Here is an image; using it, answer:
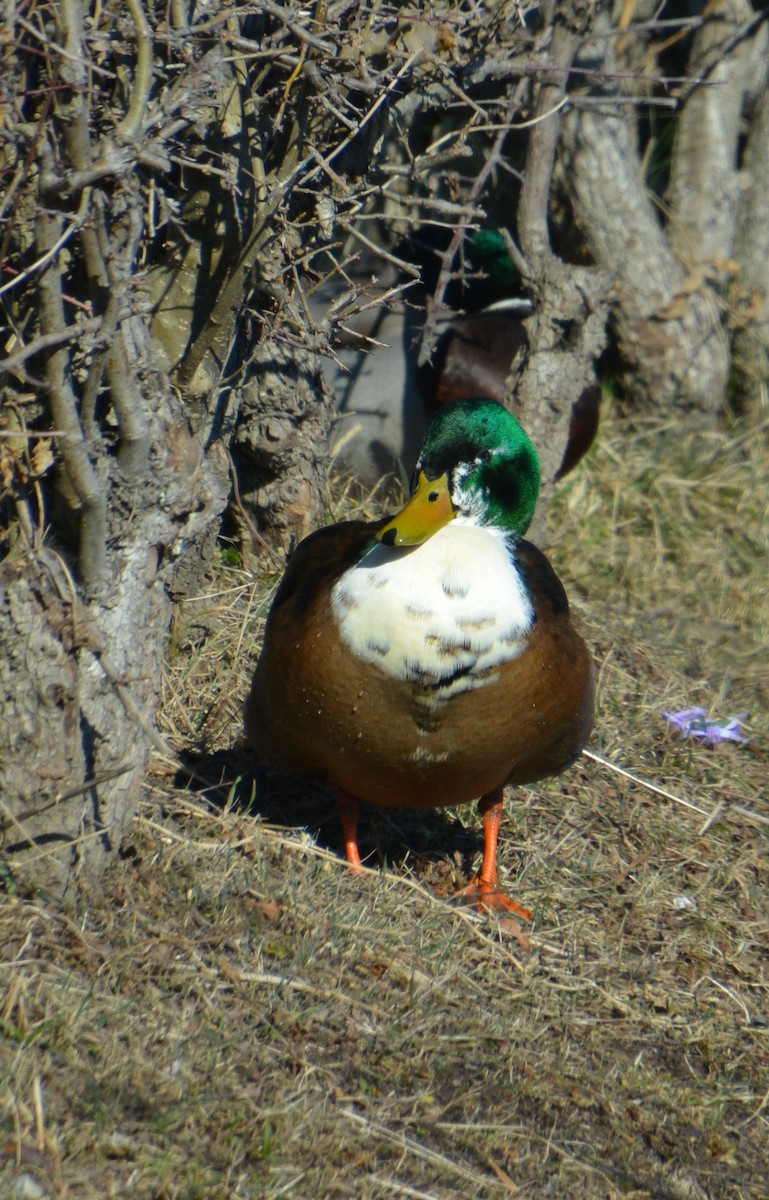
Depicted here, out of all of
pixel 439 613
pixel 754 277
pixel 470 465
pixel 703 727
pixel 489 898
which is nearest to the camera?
pixel 439 613

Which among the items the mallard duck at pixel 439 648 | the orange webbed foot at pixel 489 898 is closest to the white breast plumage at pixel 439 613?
the mallard duck at pixel 439 648

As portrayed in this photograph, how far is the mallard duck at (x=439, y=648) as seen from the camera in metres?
2.60

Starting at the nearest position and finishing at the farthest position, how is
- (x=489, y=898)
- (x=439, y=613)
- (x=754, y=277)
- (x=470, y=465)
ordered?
1. (x=439, y=613)
2. (x=470, y=465)
3. (x=489, y=898)
4. (x=754, y=277)

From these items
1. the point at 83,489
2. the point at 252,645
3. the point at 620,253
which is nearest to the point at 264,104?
the point at 83,489

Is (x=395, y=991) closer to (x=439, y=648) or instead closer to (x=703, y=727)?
(x=439, y=648)

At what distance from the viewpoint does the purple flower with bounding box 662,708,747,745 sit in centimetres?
399

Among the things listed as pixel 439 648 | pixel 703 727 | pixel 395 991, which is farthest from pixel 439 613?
pixel 703 727

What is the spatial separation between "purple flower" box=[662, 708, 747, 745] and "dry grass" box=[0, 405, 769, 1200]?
46 mm

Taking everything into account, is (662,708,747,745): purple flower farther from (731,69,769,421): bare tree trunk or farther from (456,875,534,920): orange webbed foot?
(731,69,769,421): bare tree trunk

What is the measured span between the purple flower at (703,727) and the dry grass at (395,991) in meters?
0.05

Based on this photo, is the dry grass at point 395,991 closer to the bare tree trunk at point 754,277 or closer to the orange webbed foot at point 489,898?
the orange webbed foot at point 489,898

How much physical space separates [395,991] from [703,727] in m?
1.76

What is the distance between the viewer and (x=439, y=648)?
8.44ft

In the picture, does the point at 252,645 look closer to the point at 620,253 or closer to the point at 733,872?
the point at 733,872
